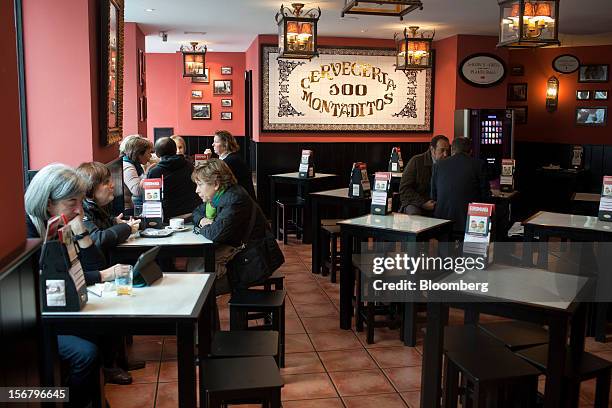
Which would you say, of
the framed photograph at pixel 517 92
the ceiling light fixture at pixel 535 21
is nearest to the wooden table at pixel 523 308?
the ceiling light fixture at pixel 535 21

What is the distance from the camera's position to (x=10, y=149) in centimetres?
263

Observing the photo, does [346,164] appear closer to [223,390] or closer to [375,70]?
[375,70]

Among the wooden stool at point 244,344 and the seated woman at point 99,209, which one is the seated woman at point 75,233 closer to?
the seated woman at point 99,209

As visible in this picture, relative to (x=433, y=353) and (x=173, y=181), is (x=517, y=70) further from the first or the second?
(x=433, y=353)

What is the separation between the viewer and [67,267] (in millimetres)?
2707

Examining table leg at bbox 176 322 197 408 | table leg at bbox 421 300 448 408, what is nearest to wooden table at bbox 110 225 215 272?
table leg at bbox 176 322 197 408

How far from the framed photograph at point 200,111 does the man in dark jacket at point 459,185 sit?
27.6ft

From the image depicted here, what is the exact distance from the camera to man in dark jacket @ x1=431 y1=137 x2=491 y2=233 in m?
5.93

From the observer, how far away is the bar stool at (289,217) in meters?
8.46

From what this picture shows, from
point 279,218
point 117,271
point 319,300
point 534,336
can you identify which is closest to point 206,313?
point 117,271

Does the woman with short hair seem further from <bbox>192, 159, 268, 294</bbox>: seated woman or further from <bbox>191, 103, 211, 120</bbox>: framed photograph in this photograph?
<bbox>191, 103, 211, 120</bbox>: framed photograph

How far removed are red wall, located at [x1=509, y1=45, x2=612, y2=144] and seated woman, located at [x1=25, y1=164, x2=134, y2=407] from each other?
9.94 meters

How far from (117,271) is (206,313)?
1.65 ft

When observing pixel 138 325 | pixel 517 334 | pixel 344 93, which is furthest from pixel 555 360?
pixel 344 93
